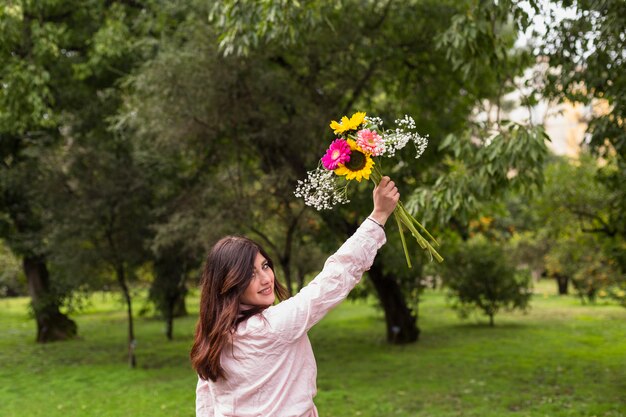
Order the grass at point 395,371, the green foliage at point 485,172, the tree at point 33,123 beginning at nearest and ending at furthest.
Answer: the green foliage at point 485,172 → the grass at point 395,371 → the tree at point 33,123

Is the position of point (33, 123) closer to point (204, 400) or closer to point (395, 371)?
point (395, 371)

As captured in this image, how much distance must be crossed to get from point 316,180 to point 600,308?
69.6 feet

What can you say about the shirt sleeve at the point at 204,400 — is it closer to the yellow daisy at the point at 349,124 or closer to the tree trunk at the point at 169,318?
the yellow daisy at the point at 349,124

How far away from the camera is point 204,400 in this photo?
9.29 feet

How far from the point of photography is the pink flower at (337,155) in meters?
2.71

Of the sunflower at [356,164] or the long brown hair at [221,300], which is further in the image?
the sunflower at [356,164]

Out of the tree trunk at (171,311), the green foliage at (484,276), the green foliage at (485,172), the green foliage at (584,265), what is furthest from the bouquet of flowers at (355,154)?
the green foliage at (584,265)

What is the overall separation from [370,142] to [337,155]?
0.47 feet

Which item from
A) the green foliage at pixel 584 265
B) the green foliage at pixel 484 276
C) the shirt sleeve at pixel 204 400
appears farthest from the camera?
the green foliage at pixel 584 265

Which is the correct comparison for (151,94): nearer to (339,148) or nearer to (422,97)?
(422,97)

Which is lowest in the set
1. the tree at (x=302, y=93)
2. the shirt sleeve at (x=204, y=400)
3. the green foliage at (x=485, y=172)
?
the shirt sleeve at (x=204, y=400)

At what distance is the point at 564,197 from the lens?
14125mm

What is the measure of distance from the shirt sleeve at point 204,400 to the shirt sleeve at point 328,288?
507mm

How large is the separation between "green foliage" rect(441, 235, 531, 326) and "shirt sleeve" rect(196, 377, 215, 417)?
14.4 meters
